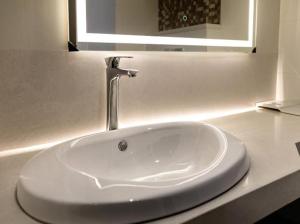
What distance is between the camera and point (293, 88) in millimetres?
1555

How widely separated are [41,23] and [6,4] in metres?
0.10

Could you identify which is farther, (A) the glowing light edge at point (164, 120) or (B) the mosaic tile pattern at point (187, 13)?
(B) the mosaic tile pattern at point (187, 13)

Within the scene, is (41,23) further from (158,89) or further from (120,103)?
(158,89)

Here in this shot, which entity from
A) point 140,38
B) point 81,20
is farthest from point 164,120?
point 81,20

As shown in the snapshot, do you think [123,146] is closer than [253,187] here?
No

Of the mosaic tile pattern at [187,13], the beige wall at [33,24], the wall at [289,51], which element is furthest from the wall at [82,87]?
the wall at [289,51]

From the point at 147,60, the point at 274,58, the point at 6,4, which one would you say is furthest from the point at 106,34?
the point at 274,58

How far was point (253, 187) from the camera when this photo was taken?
62cm

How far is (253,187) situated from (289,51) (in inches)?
45.0

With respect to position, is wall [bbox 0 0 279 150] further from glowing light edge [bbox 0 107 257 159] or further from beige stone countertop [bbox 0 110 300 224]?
beige stone countertop [bbox 0 110 300 224]

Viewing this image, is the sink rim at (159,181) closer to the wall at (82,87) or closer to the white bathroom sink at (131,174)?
the white bathroom sink at (131,174)

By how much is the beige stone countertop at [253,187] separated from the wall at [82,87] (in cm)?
12

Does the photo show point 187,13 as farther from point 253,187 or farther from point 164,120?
point 253,187

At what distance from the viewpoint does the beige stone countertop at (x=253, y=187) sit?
526 mm
